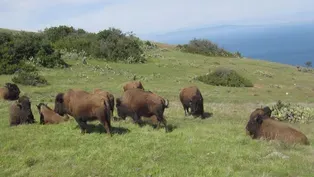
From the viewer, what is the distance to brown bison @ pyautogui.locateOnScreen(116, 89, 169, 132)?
1459cm

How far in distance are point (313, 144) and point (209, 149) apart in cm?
480

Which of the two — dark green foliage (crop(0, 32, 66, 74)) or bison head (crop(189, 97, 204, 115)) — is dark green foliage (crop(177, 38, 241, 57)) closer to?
dark green foliage (crop(0, 32, 66, 74))

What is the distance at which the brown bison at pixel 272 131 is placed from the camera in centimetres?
1384

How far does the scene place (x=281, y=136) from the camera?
1390cm

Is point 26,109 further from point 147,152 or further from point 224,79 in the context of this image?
point 224,79

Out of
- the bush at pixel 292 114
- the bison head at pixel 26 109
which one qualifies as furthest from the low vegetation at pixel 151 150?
the bison head at pixel 26 109

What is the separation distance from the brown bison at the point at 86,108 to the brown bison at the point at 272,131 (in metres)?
5.32

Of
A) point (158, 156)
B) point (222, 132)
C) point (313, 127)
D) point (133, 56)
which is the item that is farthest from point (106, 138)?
point (133, 56)

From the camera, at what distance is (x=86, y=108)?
41.5 ft

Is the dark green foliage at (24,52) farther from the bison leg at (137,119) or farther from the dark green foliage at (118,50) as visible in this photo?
the bison leg at (137,119)

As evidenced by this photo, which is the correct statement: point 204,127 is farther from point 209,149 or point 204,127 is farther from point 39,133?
point 39,133

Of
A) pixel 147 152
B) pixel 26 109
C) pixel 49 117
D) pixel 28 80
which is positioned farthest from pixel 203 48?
pixel 147 152

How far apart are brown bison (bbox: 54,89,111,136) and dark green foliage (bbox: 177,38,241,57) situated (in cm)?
5207

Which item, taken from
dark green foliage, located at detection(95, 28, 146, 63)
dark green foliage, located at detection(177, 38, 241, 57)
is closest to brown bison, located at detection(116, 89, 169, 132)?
dark green foliage, located at detection(95, 28, 146, 63)
